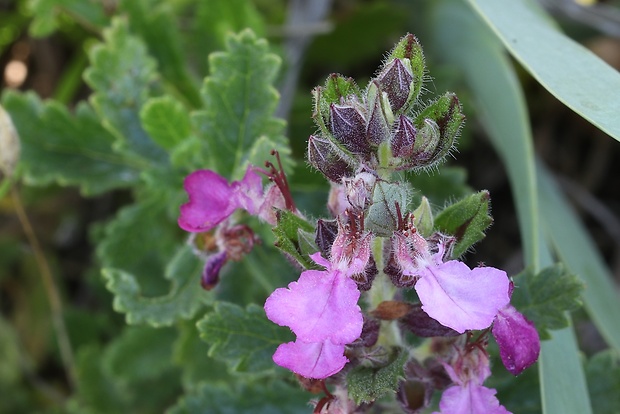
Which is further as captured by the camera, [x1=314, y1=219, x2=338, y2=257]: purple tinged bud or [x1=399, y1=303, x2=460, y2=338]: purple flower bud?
[x1=399, y1=303, x2=460, y2=338]: purple flower bud

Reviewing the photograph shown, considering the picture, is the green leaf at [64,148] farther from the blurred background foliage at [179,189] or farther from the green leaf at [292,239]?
the green leaf at [292,239]

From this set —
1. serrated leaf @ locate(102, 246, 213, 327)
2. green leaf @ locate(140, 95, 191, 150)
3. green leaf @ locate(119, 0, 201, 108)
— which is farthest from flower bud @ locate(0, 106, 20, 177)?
green leaf @ locate(119, 0, 201, 108)

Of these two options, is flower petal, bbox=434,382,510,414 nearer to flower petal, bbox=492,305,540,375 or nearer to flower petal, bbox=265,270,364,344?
flower petal, bbox=492,305,540,375

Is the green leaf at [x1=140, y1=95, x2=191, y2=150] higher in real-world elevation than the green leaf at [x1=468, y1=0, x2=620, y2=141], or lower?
lower

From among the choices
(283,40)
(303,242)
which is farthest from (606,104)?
(283,40)

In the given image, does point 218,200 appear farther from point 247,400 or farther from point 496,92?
point 496,92

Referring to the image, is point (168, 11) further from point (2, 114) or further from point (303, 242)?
point (303, 242)

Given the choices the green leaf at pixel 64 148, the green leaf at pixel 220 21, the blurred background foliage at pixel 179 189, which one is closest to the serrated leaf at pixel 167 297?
the blurred background foliage at pixel 179 189
